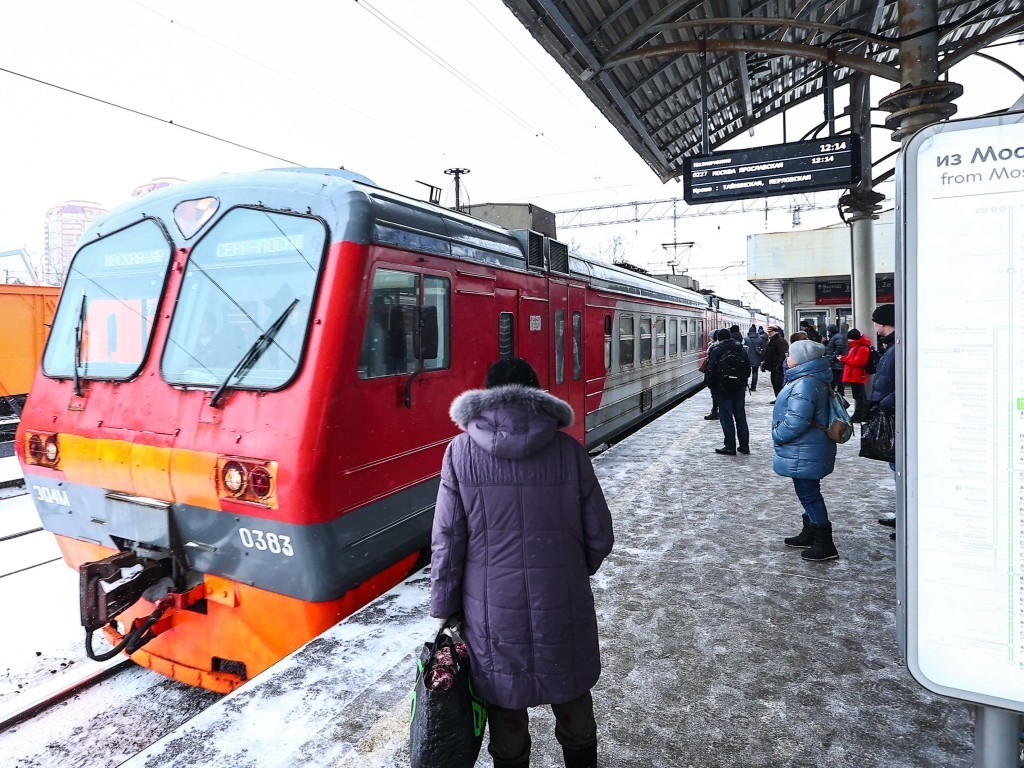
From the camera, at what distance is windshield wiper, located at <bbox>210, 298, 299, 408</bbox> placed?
3594 millimetres

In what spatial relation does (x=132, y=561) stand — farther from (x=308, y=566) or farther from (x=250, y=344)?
(x=250, y=344)

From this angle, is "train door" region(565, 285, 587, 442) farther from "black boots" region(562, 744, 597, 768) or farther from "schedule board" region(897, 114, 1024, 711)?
"schedule board" region(897, 114, 1024, 711)

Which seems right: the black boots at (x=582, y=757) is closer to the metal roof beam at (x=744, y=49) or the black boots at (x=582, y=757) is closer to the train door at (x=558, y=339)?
the train door at (x=558, y=339)

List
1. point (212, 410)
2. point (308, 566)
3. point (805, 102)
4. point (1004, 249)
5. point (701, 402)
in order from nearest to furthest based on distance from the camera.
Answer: point (1004, 249)
point (308, 566)
point (212, 410)
point (805, 102)
point (701, 402)

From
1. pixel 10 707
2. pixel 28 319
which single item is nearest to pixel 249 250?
pixel 10 707

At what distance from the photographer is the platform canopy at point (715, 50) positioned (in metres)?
6.62

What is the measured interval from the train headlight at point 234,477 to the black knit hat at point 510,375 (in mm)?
1852

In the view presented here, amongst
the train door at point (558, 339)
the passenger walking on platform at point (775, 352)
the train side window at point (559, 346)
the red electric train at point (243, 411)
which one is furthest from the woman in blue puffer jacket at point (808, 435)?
the passenger walking on platform at point (775, 352)

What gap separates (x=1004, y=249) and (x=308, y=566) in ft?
10.3

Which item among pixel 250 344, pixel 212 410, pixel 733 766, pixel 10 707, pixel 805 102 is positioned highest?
pixel 805 102

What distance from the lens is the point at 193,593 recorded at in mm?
3652

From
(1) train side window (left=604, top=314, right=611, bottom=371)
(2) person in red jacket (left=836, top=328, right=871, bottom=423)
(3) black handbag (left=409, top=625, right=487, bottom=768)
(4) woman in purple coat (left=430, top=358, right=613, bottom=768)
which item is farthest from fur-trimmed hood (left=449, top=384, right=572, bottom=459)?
(2) person in red jacket (left=836, top=328, right=871, bottom=423)

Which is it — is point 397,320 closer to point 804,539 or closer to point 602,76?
point 804,539

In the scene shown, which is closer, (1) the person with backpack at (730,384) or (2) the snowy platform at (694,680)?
(2) the snowy platform at (694,680)
